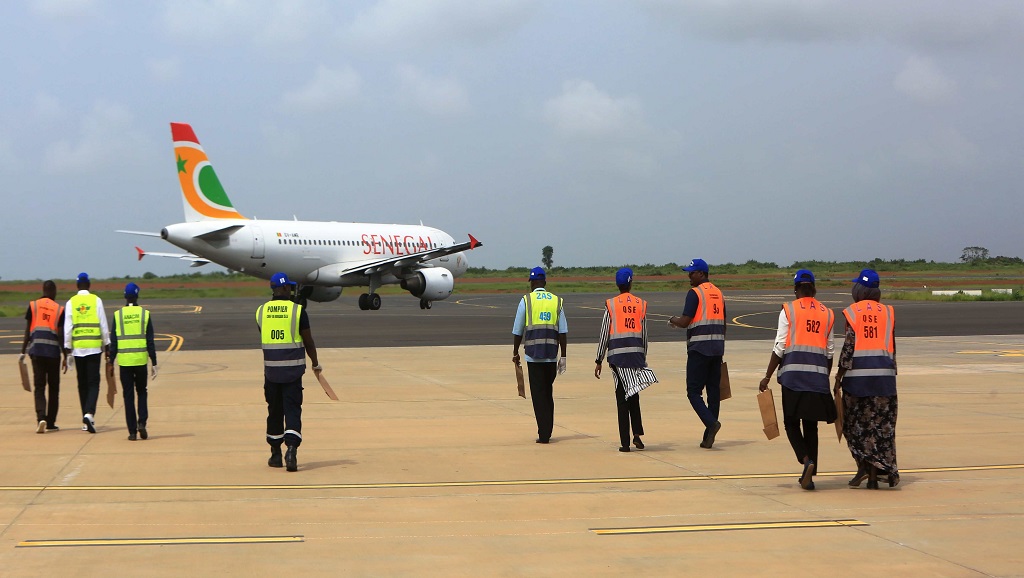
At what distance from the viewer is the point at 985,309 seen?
44.7 meters

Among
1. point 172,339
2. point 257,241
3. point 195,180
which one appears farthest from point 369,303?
point 172,339

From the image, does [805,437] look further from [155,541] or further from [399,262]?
[399,262]

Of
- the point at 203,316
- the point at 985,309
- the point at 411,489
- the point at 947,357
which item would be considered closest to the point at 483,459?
the point at 411,489

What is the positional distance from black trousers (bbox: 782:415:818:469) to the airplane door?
3785cm

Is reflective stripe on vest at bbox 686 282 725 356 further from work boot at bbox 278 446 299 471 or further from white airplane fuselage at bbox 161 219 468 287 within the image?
white airplane fuselage at bbox 161 219 468 287

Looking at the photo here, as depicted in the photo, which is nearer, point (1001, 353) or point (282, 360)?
point (282, 360)

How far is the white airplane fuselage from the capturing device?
44.0 meters

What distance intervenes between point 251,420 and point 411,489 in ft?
17.3

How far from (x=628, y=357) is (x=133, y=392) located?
5800 millimetres

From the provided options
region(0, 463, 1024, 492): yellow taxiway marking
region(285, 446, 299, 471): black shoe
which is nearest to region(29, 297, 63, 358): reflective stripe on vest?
region(0, 463, 1024, 492): yellow taxiway marking

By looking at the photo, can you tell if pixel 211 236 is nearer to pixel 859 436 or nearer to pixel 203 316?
pixel 203 316

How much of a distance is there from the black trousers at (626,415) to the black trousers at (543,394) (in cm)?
83

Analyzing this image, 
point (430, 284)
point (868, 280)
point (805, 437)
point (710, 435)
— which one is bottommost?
point (710, 435)

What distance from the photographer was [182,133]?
152 ft
